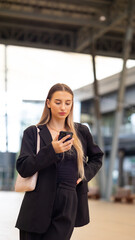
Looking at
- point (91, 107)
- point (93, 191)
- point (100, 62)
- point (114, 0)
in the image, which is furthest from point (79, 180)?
point (91, 107)

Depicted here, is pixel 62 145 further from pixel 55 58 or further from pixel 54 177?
pixel 55 58

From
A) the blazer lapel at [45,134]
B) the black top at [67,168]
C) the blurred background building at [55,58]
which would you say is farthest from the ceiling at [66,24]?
the black top at [67,168]

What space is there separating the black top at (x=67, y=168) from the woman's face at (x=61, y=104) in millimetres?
293

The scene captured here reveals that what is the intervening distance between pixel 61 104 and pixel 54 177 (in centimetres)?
56

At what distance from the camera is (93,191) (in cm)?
2675

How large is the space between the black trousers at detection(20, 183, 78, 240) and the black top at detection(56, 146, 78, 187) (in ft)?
0.14

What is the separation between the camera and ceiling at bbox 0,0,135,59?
2172 cm

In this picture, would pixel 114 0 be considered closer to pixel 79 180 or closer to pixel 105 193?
pixel 105 193

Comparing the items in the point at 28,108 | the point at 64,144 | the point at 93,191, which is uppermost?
the point at 28,108

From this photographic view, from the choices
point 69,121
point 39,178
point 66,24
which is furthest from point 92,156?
point 66,24

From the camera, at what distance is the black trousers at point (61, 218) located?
9.93ft

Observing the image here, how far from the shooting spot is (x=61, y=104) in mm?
3275

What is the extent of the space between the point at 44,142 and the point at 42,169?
217mm

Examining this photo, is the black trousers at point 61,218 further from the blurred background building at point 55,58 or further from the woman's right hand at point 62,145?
the blurred background building at point 55,58
